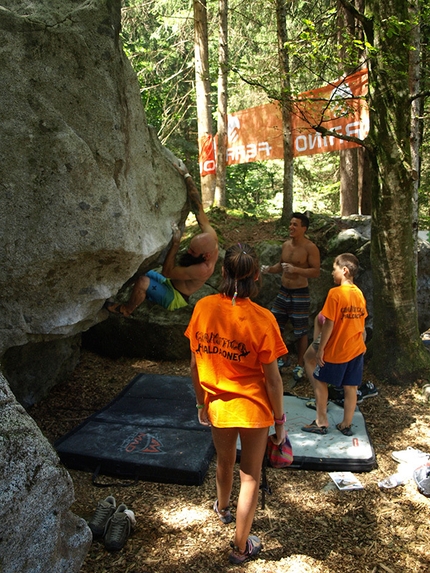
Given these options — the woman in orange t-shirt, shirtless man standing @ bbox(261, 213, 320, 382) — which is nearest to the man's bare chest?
shirtless man standing @ bbox(261, 213, 320, 382)

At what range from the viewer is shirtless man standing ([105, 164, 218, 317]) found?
5.18 m

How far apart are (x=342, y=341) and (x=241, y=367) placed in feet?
7.02

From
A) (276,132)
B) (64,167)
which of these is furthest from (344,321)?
(276,132)

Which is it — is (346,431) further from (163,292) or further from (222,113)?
(222,113)

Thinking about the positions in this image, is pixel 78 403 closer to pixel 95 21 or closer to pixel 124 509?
pixel 124 509

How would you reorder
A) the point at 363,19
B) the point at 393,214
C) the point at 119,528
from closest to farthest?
the point at 119,528 → the point at 363,19 → the point at 393,214

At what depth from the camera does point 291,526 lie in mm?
3527

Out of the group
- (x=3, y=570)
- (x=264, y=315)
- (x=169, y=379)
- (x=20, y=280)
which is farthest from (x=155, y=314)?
(x=3, y=570)

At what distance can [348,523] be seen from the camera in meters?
3.58

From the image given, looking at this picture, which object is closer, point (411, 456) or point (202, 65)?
point (411, 456)

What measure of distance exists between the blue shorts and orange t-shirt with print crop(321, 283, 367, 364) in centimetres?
5

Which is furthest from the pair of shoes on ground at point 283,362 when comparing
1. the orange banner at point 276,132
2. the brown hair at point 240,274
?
the brown hair at point 240,274

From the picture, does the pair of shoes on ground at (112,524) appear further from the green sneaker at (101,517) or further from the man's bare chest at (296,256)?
the man's bare chest at (296,256)

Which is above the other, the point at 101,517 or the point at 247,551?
the point at 101,517
